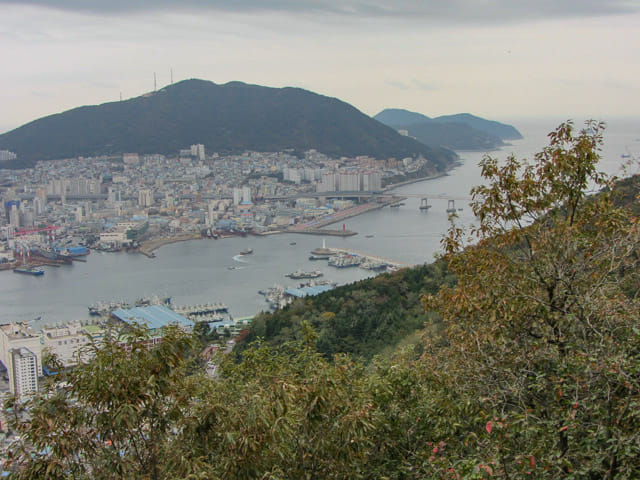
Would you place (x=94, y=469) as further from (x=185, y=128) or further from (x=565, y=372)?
(x=185, y=128)

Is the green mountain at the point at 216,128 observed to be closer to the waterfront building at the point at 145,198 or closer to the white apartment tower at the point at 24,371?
the waterfront building at the point at 145,198

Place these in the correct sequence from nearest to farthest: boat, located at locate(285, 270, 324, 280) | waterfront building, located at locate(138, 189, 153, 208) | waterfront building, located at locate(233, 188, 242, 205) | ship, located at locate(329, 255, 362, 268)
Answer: boat, located at locate(285, 270, 324, 280)
ship, located at locate(329, 255, 362, 268)
waterfront building, located at locate(233, 188, 242, 205)
waterfront building, located at locate(138, 189, 153, 208)

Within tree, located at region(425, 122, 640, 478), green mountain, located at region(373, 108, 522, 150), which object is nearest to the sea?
tree, located at region(425, 122, 640, 478)

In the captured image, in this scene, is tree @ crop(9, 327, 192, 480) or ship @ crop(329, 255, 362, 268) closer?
tree @ crop(9, 327, 192, 480)

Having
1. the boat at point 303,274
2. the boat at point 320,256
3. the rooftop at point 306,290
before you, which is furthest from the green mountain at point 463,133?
the rooftop at point 306,290

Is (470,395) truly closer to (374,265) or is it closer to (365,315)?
(365,315)

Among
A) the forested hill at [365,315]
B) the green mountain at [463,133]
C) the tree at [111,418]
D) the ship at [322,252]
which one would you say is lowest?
the ship at [322,252]

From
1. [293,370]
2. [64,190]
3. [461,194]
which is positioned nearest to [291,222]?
[461,194]

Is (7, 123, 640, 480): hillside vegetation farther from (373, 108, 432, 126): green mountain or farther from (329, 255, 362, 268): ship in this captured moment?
(373, 108, 432, 126): green mountain
